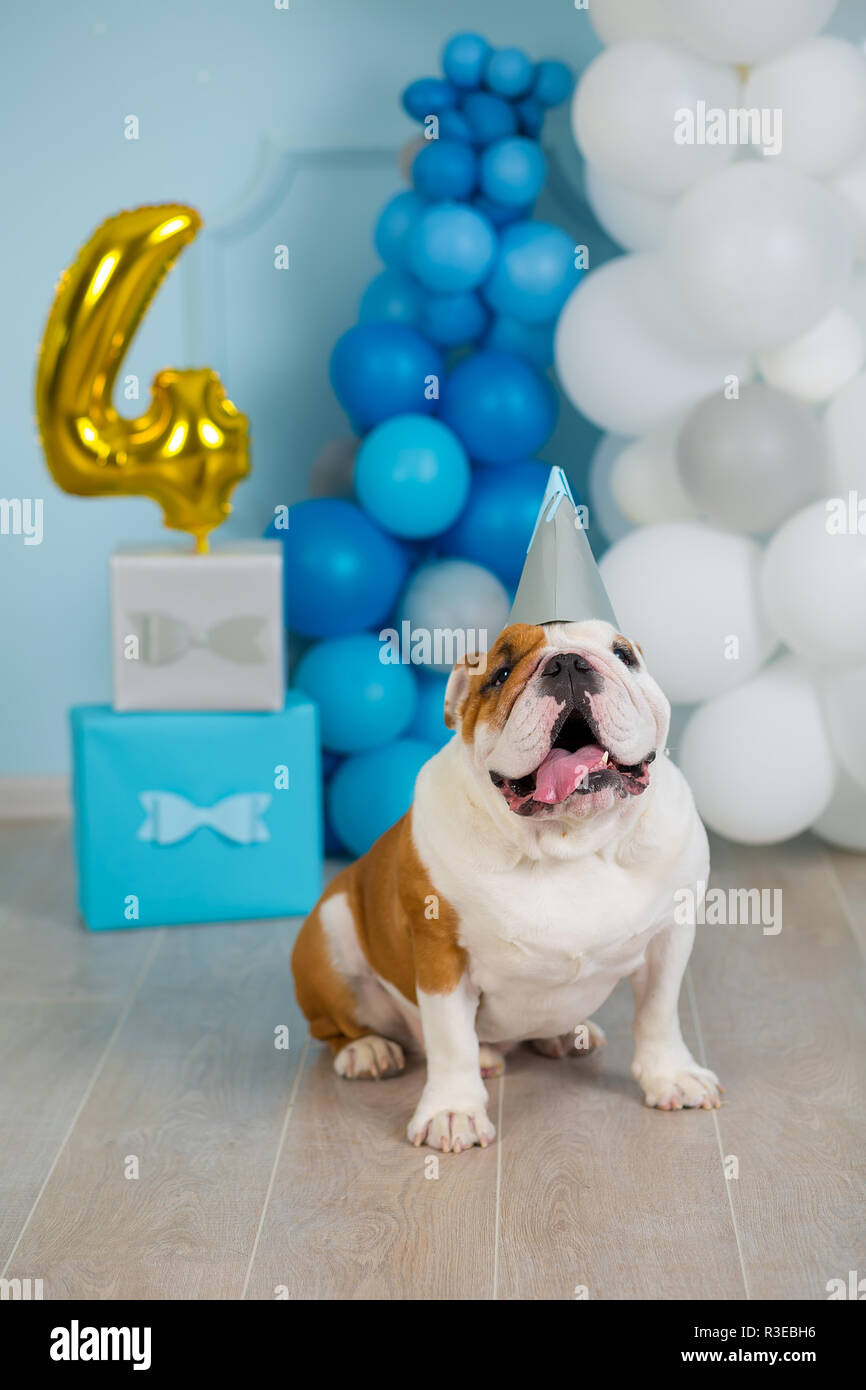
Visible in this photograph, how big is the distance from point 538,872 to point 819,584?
1164 millimetres

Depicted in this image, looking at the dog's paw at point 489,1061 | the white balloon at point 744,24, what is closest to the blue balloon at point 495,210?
the white balloon at point 744,24

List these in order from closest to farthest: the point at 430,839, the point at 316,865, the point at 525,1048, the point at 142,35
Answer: the point at 430,839 → the point at 525,1048 → the point at 316,865 → the point at 142,35

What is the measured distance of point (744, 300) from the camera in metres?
2.80

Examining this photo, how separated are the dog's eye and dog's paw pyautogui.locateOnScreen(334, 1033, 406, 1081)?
2.45 ft

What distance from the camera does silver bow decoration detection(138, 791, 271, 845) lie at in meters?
2.97

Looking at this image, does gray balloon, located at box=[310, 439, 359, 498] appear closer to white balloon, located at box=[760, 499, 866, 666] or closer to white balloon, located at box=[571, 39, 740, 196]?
white balloon, located at box=[571, 39, 740, 196]

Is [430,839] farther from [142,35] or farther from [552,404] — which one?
[142,35]

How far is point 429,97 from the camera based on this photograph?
124 inches

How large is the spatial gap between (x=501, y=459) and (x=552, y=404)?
0.16 m

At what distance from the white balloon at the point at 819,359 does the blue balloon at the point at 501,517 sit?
0.53 m

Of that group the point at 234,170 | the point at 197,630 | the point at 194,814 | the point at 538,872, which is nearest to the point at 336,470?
the point at 197,630

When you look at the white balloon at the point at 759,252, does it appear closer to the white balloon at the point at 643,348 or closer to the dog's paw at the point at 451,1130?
the white balloon at the point at 643,348

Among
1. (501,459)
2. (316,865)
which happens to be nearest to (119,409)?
(501,459)

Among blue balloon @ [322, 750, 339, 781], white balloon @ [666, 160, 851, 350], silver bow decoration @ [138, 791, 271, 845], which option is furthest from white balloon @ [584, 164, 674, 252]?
silver bow decoration @ [138, 791, 271, 845]
